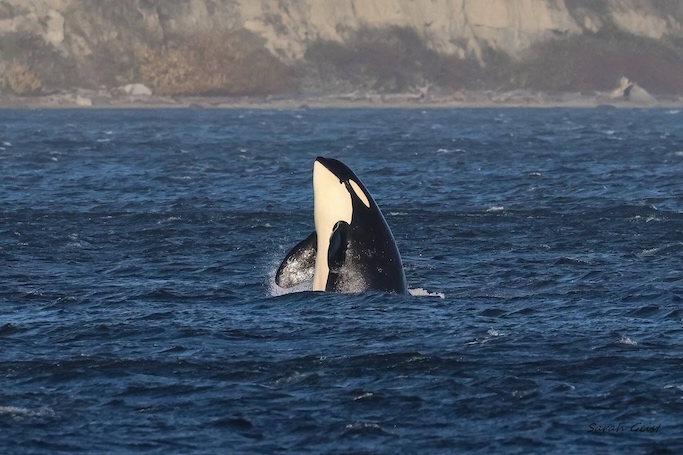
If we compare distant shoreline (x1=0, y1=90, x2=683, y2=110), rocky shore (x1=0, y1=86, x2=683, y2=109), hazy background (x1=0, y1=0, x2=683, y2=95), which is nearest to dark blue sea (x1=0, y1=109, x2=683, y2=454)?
distant shoreline (x1=0, y1=90, x2=683, y2=110)

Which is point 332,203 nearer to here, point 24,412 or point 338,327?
point 338,327

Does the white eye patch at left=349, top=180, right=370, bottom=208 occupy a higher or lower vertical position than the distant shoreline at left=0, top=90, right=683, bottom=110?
higher

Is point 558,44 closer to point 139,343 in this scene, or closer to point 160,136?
point 160,136

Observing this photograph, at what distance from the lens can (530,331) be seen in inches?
732

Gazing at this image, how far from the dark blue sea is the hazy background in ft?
399

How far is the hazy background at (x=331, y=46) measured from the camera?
Answer: 163000mm

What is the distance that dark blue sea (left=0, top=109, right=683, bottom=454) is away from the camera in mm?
13875

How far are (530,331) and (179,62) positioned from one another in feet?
488

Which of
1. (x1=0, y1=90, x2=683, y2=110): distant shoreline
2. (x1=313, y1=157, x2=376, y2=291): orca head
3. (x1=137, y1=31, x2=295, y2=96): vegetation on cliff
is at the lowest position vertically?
(x1=0, y1=90, x2=683, y2=110): distant shoreline

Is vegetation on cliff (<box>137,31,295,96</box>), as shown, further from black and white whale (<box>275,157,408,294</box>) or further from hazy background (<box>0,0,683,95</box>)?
black and white whale (<box>275,157,408,294</box>)

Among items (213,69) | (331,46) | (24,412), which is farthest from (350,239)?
(331,46)

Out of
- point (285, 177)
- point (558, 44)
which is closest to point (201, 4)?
point (558, 44)

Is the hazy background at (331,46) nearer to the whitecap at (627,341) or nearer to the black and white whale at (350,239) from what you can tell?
the black and white whale at (350,239)

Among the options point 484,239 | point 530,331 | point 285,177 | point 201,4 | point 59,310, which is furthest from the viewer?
point 201,4
